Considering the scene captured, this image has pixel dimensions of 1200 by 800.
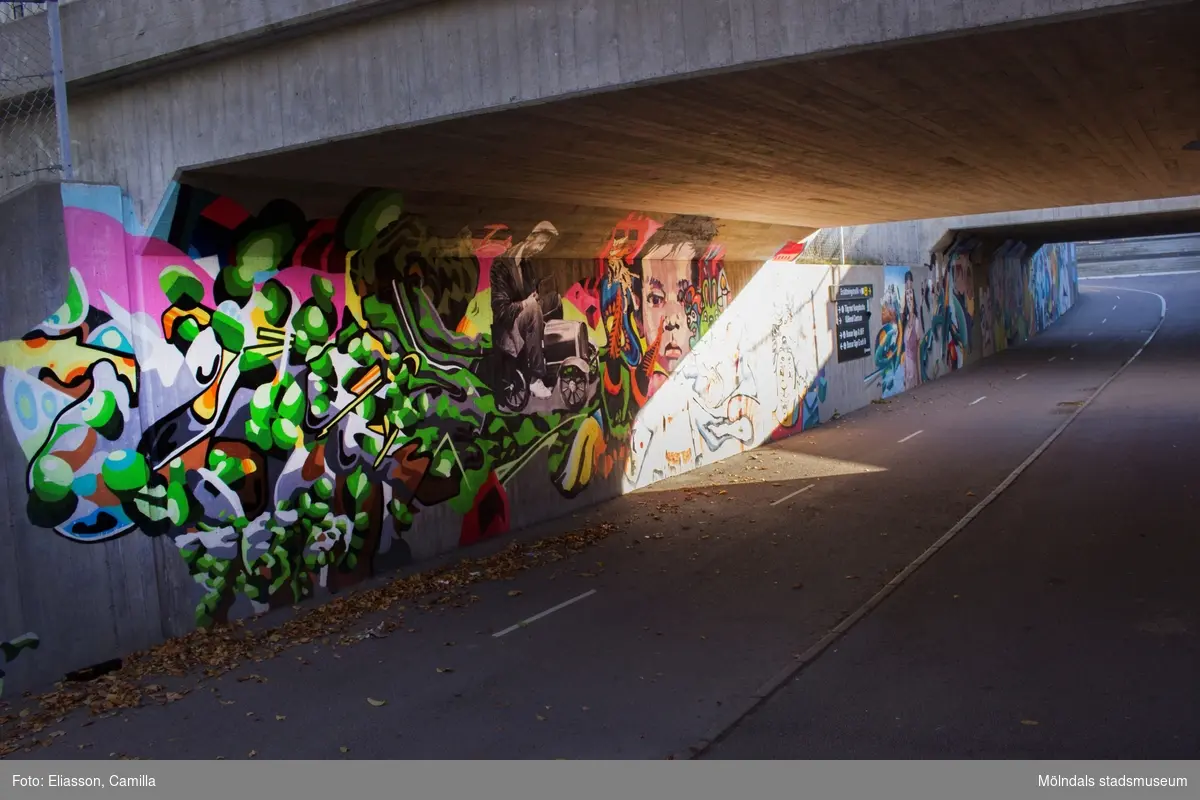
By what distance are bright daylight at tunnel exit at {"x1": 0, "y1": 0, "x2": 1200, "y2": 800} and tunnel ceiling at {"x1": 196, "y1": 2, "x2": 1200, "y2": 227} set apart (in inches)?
2.8

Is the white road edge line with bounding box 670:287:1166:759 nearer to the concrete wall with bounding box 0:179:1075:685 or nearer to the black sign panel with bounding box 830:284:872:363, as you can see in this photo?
the concrete wall with bounding box 0:179:1075:685

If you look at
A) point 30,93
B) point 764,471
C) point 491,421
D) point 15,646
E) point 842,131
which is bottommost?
point 764,471

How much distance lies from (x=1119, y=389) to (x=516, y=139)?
2322cm

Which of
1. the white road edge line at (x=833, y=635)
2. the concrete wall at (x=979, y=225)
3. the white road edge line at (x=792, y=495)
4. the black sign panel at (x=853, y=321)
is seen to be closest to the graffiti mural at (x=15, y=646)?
the white road edge line at (x=833, y=635)

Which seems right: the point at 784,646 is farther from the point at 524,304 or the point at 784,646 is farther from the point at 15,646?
the point at 524,304

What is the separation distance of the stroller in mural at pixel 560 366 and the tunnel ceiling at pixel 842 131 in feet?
7.44

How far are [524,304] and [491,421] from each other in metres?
1.92

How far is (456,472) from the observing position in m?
13.5

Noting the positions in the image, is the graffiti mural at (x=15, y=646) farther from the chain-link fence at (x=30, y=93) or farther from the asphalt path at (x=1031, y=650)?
the asphalt path at (x=1031, y=650)

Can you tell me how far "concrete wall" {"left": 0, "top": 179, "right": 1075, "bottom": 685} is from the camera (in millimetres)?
9133

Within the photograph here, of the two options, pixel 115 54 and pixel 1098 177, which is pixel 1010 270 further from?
pixel 115 54

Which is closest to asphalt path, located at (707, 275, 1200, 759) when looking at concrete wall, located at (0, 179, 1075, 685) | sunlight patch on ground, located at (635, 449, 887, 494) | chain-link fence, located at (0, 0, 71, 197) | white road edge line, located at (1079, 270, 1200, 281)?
sunlight patch on ground, located at (635, 449, 887, 494)

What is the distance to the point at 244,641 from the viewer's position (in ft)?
32.3

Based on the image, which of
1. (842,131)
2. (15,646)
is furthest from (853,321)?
(15,646)
